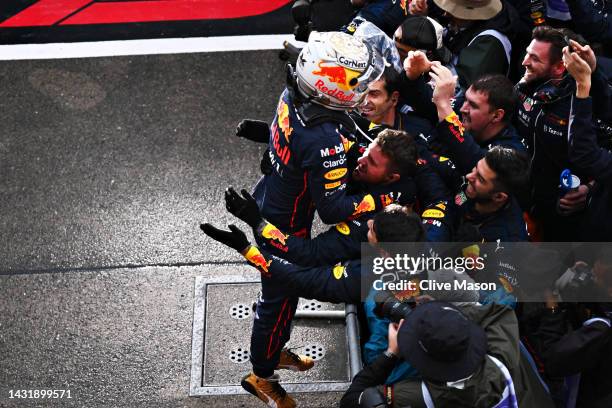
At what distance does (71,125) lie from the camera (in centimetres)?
723

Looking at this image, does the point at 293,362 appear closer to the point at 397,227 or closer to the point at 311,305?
the point at 311,305

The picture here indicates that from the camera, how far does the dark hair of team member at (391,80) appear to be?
4992 millimetres

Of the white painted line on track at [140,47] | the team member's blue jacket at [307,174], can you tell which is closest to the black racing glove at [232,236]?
the team member's blue jacket at [307,174]

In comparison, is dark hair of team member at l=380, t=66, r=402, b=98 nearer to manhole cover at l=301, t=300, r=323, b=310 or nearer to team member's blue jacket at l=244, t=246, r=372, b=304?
team member's blue jacket at l=244, t=246, r=372, b=304

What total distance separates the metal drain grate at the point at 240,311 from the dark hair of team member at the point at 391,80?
6.14ft

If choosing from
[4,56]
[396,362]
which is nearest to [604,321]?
[396,362]

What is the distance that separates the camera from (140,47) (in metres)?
8.17

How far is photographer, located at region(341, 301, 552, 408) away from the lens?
342cm

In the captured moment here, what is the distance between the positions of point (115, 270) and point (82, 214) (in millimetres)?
690

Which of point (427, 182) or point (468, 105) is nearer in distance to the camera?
point (427, 182)

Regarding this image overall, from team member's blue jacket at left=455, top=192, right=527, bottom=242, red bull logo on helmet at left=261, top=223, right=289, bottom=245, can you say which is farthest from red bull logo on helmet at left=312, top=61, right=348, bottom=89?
team member's blue jacket at left=455, top=192, right=527, bottom=242

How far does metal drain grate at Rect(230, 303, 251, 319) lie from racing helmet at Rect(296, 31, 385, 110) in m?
2.09

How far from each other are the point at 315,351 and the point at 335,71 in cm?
227

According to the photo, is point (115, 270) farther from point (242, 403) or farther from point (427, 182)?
point (427, 182)
